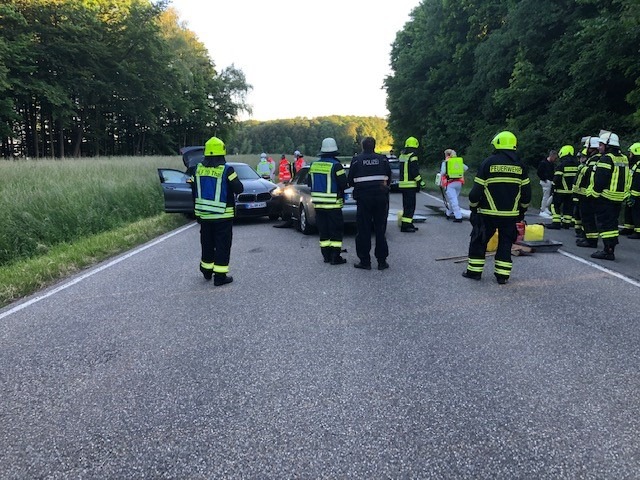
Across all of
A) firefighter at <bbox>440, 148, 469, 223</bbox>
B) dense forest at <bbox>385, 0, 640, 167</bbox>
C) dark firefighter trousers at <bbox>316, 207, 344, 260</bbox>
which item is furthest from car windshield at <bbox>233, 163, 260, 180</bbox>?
dense forest at <bbox>385, 0, 640, 167</bbox>

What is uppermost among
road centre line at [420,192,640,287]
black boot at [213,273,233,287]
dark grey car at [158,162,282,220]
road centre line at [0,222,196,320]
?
dark grey car at [158,162,282,220]

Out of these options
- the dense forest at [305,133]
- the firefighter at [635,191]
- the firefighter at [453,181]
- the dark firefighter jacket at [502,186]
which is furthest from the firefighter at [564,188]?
the dense forest at [305,133]

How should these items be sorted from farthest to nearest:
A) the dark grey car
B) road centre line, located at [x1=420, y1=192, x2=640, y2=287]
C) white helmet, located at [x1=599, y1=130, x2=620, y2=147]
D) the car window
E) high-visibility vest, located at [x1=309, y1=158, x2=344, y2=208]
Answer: the car window, the dark grey car, white helmet, located at [x1=599, y1=130, x2=620, y2=147], high-visibility vest, located at [x1=309, y1=158, x2=344, y2=208], road centre line, located at [x1=420, y1=192, x2=640, y2=287]

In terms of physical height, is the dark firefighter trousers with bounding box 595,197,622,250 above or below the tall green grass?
above

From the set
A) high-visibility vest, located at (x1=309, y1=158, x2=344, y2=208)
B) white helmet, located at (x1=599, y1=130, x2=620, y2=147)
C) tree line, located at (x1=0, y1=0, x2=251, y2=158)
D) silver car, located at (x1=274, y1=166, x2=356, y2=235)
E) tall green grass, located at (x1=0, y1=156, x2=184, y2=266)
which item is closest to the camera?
high-visibility vest, located at (x1=309, y1=158, x2=344, y2=208)

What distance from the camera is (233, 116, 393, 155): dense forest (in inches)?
5142

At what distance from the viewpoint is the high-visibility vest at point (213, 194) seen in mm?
6652

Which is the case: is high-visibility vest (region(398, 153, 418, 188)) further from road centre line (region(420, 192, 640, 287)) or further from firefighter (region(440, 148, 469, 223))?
road centre line (region(420, 192, 640, 287))

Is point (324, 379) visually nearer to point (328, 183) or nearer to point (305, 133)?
point (328, 183)

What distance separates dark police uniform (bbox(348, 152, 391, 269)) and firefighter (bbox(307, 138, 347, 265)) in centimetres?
34

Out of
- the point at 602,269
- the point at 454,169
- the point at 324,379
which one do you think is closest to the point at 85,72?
the point at 454,169

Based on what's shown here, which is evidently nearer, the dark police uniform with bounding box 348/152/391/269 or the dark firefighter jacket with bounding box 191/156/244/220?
the dark firefighter jacket with bounding box 191/156/244/220

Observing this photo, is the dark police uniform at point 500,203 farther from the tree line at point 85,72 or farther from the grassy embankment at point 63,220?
the tree line at point 85,72

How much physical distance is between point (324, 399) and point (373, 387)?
0.39m
